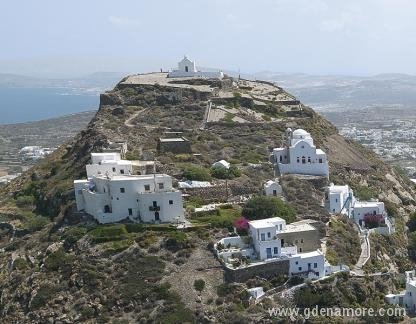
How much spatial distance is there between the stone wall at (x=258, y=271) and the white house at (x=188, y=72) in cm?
4309

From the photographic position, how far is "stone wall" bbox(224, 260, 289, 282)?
118ft

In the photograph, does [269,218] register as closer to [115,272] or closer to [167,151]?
[115,272]

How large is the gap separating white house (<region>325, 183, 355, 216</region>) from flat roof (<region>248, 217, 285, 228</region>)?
8.14m

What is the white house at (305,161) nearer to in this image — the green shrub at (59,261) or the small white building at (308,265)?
the small white building at (308,265)

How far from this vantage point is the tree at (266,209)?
1603 inches

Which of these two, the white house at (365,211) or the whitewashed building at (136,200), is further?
the white house at (365,211)

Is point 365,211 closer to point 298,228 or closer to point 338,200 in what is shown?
point 338,200

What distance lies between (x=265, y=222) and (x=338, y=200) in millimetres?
9843

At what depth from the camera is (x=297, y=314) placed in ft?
114

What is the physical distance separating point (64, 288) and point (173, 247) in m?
6.44

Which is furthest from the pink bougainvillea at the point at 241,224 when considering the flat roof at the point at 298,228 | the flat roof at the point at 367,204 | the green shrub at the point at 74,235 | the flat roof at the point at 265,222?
the flat roof at the point at 367,204

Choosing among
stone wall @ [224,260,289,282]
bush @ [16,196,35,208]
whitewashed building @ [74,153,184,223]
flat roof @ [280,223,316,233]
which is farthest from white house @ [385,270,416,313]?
bush @ [16,196,35,208]

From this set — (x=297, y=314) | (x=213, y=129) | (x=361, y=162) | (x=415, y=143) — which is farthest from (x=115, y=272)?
(x=415, y=143)

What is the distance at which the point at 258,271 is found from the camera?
119 feet
